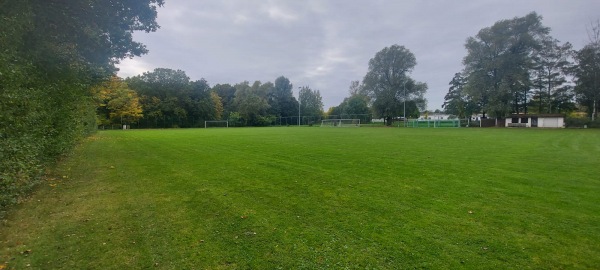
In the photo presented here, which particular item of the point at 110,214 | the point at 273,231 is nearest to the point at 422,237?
the point at 273,231

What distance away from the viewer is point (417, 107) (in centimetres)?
6400

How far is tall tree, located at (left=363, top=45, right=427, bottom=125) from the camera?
2410 inches

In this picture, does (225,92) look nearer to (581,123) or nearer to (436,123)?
(436,123)

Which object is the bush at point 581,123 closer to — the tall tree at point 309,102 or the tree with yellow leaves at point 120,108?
the tall tree at point 309,102

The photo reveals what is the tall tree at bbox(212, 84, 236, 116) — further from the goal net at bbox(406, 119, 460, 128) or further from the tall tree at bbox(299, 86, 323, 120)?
the goal net at bbox(406, 119, 460, 128)

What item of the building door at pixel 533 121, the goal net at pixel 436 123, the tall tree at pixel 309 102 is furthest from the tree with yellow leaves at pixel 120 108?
the building door at pixel 533 121

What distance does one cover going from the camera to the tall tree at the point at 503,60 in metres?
47.2

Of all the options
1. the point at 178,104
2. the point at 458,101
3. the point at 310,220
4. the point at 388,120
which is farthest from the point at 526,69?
the point at 178,104

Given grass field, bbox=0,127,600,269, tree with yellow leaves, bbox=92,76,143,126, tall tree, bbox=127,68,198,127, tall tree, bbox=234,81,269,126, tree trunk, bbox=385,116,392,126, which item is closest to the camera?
grass field, bbox=0,127,600,269

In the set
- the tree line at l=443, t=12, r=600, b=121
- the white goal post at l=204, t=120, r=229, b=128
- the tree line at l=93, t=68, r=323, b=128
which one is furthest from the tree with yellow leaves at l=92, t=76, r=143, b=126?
the tree line at l=443, t=12, r=600, b=121

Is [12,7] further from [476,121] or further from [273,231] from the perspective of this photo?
[476,121]

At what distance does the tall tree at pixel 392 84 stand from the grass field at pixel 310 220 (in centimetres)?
5400

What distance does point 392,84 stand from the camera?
6281 cm

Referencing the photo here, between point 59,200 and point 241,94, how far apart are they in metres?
74.1
